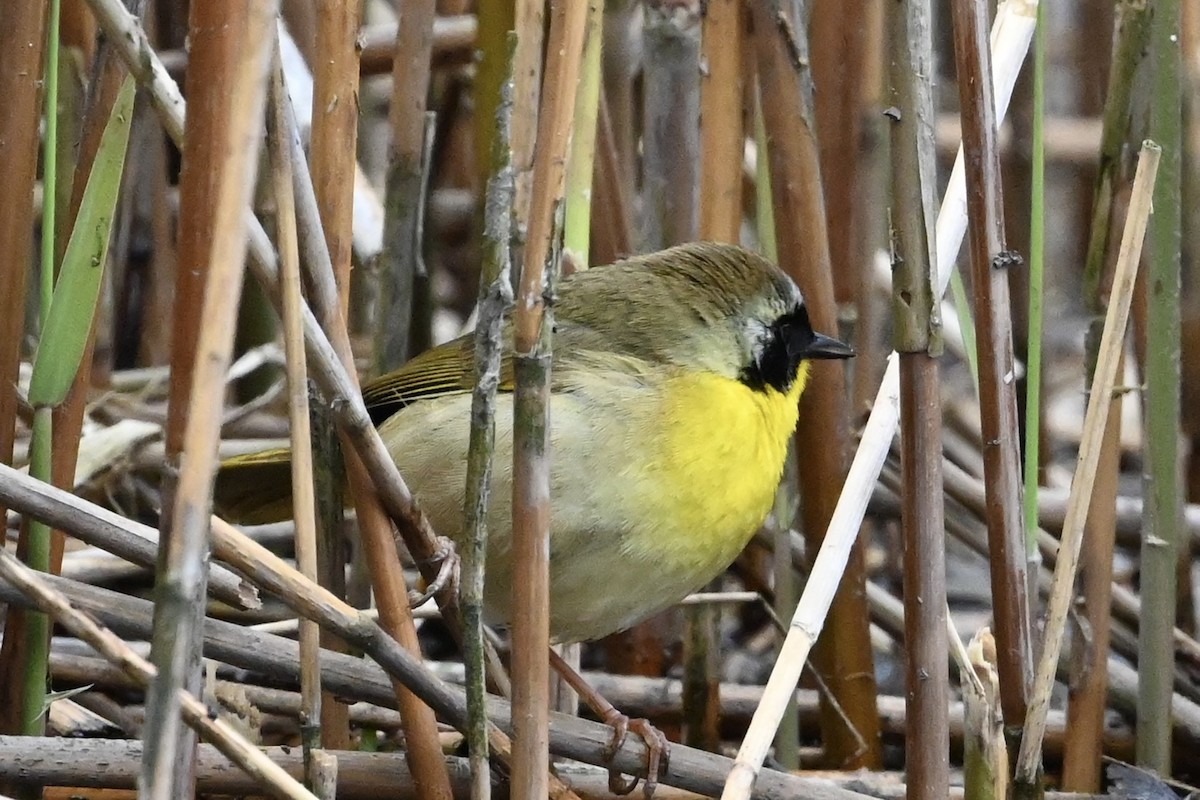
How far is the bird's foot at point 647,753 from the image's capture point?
1897mm

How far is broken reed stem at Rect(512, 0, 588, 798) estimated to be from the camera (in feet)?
4.32

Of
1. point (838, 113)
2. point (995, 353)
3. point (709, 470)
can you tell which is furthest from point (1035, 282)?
point (838, 113)

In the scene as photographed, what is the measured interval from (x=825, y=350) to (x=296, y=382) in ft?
3.77

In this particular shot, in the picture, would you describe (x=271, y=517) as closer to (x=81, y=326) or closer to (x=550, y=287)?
(x=81, y=326)

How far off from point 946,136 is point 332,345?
3305 millimetres

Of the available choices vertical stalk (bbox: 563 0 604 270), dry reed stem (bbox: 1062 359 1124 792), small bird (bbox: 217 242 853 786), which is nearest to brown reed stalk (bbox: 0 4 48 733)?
small bird (bbox: 217 242 853 786)

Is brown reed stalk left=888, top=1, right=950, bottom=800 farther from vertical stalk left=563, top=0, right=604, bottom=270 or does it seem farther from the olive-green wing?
the olive-green wing

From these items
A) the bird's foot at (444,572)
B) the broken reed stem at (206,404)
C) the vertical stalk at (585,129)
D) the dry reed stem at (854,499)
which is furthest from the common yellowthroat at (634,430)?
the broken reed stem at (206,404)

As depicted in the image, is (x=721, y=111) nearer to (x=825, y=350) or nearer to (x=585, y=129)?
(x=585, y=129)

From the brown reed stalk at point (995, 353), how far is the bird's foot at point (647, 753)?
459 millimetres

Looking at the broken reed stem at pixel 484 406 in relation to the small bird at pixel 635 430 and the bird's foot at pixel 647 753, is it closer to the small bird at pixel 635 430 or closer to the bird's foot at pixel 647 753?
the bird's foot at pixel 647 753

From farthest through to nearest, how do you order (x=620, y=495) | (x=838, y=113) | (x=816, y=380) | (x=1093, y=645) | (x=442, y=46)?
(x=442, y=46) < (x=838, y=113) < (x=816, y=380) < (x=1093, y=645) < (x=620, y=495)

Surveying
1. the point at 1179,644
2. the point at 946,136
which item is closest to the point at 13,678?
the point at 1179,644

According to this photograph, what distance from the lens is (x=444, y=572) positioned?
5.65 feet
